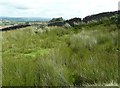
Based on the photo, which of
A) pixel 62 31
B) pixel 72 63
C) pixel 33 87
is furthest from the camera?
pixel 62 31

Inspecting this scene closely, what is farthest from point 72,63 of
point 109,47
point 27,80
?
point 109,47

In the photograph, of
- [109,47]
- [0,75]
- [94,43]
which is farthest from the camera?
[94,43]

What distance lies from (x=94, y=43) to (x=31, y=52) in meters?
2.52

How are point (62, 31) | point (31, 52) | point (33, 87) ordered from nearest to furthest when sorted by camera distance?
1. point (33, 87)
2. point (31, 52)
3. point (62, 31)

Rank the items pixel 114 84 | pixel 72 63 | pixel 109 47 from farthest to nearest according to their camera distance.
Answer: pixel 109 47, pixel 72 63, pixel 114 84

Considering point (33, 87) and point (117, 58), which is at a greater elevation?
point (117, 58)

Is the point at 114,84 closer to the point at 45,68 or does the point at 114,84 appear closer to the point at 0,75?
the point at 45,68

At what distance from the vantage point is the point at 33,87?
230 inches

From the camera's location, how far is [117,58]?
6.36m

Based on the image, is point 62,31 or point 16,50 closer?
point 16,50

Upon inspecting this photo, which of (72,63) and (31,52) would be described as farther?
→ (31,52)

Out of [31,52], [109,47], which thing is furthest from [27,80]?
[31,52]

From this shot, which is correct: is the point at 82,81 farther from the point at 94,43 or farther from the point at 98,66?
the point at 94,43

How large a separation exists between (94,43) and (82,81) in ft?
16.4
